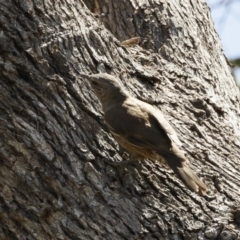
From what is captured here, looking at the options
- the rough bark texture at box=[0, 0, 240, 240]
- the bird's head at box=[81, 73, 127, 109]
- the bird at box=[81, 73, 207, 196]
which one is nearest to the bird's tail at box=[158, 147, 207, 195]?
the bird at box=[81, 73, 207, 196]

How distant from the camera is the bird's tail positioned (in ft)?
14.9

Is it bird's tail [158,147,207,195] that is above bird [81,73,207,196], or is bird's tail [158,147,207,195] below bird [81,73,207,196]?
below

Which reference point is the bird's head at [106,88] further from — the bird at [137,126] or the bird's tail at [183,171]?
the bird's tail at [183,171]

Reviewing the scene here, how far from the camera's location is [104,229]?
14.3 feet

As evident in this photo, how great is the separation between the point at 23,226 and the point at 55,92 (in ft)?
3.15

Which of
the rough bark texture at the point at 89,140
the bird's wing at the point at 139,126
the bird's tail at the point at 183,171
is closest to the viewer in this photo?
the rough bark texture at the point at 89,140

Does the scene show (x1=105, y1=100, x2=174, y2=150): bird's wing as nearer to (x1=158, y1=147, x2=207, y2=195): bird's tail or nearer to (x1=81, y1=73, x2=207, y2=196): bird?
(x1=81, y1=73, x2=207, y2=196): bird

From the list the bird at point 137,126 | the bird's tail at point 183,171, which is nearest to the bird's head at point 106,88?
the bird at point 137,126

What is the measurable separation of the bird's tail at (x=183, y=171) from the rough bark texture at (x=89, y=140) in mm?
104

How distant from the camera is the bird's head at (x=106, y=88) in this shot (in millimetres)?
4957

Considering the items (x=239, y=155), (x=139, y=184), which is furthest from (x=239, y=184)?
(x=139, y=184)

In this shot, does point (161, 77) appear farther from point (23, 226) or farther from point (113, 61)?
point (23, 226)

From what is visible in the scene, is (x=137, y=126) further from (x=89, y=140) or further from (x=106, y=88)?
(x=89, y=140)

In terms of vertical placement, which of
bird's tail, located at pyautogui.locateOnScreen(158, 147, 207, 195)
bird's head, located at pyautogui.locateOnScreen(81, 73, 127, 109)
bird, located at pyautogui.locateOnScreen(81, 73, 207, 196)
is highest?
bird's head, located at pyautogui.locateOnScreen(81, 73, 127, 109)
